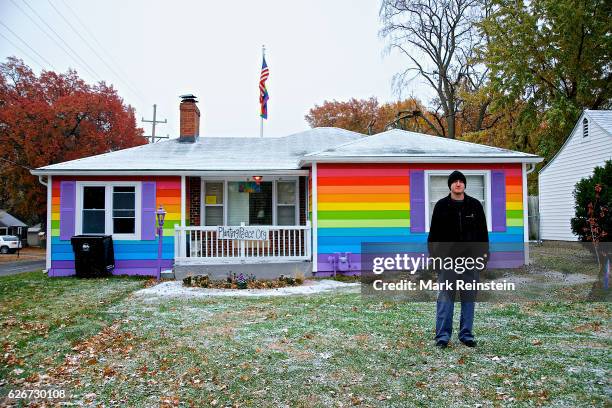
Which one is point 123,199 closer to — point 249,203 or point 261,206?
point 249,203

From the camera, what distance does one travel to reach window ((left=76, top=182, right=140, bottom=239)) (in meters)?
11.6

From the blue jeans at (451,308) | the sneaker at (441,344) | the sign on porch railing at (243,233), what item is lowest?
the sneaker at (441,344)

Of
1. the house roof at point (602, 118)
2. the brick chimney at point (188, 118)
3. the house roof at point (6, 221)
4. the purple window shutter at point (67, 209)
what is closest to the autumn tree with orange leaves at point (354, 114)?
the house roof at point (602, 118)

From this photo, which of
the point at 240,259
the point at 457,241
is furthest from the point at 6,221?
the point at 457,241

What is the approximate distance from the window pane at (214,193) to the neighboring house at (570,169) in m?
13.3

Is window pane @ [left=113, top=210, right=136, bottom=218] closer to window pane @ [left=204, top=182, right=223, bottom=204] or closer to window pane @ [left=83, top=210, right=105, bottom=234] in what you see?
window pane @ [left=83, top=210, right=105, bottom=234]

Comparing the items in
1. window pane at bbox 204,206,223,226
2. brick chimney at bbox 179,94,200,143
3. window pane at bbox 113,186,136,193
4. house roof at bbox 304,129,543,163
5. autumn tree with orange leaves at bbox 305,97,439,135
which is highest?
autumn tree with orange leaves at bbox 305,97,439,135

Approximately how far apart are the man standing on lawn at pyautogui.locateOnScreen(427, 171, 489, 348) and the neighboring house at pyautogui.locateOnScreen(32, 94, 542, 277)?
586cm

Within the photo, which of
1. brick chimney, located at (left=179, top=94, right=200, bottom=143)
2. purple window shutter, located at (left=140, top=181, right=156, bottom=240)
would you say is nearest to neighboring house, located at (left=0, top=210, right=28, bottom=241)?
brick chimney, located at (left=179, top=94, right=200, bottom=143)

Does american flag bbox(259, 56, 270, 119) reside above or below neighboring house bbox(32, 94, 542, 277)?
above

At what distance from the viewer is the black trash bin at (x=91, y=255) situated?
36.1 ft

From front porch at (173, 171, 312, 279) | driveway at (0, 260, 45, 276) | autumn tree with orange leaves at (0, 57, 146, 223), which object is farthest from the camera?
autumn tree with orange leaves at (0, 57, 146, 223)

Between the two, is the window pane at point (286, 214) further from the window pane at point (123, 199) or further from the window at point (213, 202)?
the window pane at point (123, 199)

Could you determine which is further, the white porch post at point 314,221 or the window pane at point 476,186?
the window pane at point 476,186
